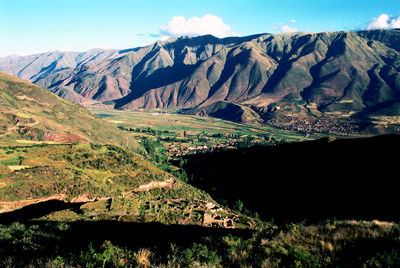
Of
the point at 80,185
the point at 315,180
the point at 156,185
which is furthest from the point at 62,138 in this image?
the point at 315,180

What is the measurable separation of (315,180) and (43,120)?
138 m

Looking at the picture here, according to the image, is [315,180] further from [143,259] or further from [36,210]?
[36,210]

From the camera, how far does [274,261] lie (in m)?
9.76

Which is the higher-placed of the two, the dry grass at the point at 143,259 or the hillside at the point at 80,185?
the dry grass at the point at 143,259

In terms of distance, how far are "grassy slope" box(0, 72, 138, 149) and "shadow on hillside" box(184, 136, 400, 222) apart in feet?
217

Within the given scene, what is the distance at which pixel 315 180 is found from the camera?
260 feet

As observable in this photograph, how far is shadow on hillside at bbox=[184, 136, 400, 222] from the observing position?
187ft

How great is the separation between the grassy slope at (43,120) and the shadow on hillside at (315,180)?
6615 cm

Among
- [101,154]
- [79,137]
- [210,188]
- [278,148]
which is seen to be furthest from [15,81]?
[278,148]

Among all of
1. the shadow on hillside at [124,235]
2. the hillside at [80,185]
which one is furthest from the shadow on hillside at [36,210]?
the shadow on hillside at [124,235]

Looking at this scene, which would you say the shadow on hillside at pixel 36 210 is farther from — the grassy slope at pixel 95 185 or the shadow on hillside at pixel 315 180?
the shadow on hillside at pixel 315 180

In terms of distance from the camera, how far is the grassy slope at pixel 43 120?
10488 centimetres

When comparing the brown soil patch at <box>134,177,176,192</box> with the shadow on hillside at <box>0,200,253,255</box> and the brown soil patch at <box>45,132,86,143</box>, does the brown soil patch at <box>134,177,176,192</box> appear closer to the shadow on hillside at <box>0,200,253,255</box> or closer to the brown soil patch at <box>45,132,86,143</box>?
the shadow on hillside at <box>0,200,253,255</box>

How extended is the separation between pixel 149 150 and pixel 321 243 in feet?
519
